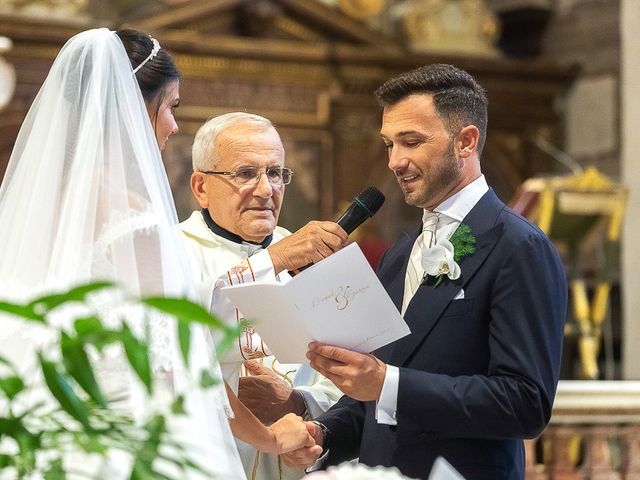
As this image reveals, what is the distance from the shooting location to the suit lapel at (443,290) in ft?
9.70

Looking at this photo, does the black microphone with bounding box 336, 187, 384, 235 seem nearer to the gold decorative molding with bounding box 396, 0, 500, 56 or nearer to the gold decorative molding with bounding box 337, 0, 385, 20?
the gold decorative molding with bounding box 337, 0, 385, 20

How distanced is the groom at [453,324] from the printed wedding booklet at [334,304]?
43 mm

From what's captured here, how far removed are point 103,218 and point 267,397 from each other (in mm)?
908

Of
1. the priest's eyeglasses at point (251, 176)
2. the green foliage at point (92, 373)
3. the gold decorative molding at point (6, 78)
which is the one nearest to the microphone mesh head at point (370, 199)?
the priest's eyeglasses at point (251, 176)

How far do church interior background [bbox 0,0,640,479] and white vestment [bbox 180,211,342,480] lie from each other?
574cm

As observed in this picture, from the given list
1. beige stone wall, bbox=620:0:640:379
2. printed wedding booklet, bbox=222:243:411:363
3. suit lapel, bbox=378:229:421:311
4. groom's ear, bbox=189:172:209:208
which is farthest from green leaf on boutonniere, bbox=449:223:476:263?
beige stone wall, bbox=620:0:640:379

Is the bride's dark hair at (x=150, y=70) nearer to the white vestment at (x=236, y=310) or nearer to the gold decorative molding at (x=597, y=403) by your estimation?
the white vestment at (x=236, y=310)

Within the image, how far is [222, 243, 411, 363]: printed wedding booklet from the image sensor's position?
9.00ft

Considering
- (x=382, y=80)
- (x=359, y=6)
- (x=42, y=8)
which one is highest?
(x=359, y=6)

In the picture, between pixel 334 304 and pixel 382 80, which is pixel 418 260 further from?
pixel 382 80

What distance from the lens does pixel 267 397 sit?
11.3ft

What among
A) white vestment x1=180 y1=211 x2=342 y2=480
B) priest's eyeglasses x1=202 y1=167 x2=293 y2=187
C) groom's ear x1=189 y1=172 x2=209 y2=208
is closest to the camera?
white vestment x1=180 y1=211 x2=342 y2=480

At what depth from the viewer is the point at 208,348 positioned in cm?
291

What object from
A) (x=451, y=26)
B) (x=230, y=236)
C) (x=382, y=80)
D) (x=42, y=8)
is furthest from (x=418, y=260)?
(x=451, y=26)
